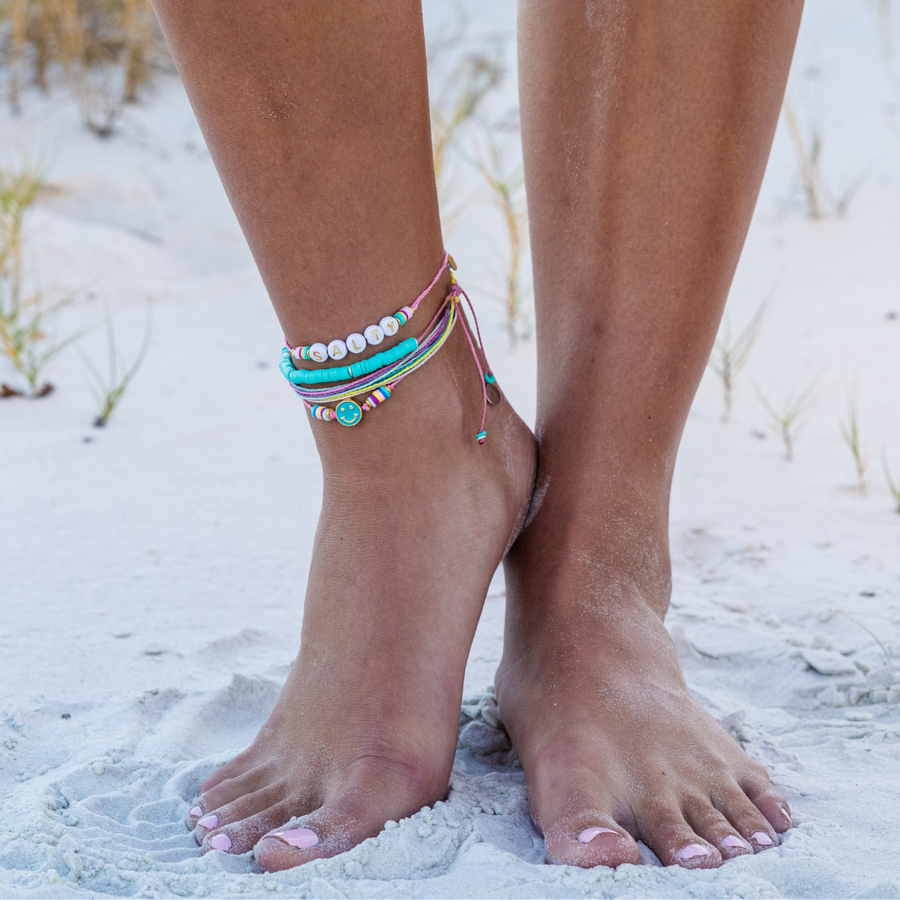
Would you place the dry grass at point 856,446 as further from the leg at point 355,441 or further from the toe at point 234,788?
the toe at point 234,788

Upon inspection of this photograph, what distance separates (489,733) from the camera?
1.14 meters

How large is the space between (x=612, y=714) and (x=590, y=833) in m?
0.17

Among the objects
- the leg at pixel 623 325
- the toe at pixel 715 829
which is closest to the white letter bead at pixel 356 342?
the leg at pixel 623 325

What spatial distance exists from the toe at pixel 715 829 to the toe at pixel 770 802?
4 cm

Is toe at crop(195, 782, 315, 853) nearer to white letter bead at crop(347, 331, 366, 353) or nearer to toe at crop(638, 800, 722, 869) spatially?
toe at crop(638, 800, 722, 869)

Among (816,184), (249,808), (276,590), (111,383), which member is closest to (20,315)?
(111,383)

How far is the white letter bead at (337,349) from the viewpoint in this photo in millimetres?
990

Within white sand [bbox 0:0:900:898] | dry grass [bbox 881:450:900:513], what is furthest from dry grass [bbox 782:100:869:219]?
dry grass [bbox 881:450:900:513]

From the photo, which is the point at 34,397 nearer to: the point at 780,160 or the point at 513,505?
the point at 513,505

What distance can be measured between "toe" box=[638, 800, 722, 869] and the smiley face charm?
479mm

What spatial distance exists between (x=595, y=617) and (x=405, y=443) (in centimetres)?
30

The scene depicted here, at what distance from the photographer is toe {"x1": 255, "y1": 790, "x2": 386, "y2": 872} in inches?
34.2

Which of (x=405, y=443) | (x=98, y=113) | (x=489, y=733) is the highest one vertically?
(x=98, y=113)

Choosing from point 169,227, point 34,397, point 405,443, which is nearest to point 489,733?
point 405,443
